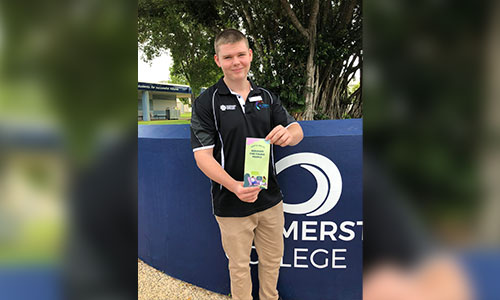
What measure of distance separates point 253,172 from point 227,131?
38 cm

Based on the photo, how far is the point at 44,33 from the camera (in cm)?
42

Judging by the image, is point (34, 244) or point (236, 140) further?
point (236, 140)

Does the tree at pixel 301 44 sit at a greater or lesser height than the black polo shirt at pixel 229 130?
greater

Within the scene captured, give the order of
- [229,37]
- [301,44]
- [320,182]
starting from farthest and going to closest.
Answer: [301,44] → [320,182] → [229,37]

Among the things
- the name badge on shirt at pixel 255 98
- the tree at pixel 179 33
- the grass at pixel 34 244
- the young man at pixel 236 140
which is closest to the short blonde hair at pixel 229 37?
the young man at pixel 236 140

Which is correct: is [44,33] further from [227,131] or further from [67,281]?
[227,131]

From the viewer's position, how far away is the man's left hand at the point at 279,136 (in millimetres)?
1818

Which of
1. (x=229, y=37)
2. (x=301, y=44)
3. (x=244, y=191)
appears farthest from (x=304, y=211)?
(x=301, y=44)

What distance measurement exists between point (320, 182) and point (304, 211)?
0.28m

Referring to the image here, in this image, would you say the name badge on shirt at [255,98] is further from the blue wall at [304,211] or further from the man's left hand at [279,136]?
the blue wall at [304,211]

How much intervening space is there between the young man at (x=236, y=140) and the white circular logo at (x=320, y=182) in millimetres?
373

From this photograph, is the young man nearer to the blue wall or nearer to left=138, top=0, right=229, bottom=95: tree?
the blue wall

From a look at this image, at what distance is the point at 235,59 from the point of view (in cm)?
197

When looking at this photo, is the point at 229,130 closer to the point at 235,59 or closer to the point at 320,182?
the point at 235,59
